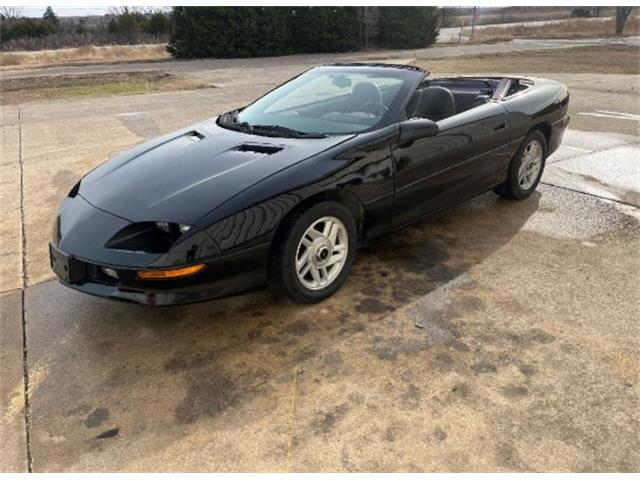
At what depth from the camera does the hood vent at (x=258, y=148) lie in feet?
10.4

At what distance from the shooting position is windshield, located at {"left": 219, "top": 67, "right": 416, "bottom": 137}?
353 centimetres

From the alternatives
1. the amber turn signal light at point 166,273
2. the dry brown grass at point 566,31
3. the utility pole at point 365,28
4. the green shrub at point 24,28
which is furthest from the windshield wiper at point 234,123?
the green shrub at point 24,28

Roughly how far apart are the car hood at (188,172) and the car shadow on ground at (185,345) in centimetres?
68

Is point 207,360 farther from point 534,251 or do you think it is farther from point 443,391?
point 534,251

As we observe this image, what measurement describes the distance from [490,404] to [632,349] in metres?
0.93

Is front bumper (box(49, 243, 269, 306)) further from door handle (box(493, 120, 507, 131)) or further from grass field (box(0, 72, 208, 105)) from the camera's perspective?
grass field (box(0, 72, 208, 105))

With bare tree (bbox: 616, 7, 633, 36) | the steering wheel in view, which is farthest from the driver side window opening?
bare tree (bbox: 616, 7, 633, 36)

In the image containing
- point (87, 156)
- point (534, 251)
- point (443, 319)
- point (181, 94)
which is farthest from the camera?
point (181, 94)

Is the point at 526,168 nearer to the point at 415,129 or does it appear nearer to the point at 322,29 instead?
the point at 415,129

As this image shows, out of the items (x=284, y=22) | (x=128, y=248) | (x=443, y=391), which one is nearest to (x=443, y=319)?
(x=443, y=391)

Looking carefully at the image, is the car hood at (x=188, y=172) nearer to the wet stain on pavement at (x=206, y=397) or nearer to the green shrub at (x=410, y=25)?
the wet stain on pavement at (x=206, y=397)

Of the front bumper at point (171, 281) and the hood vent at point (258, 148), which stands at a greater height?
the hood vent at point (258, 148)

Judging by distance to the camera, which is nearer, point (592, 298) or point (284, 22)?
point (592, 298)

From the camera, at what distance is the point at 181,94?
43.3 ft
